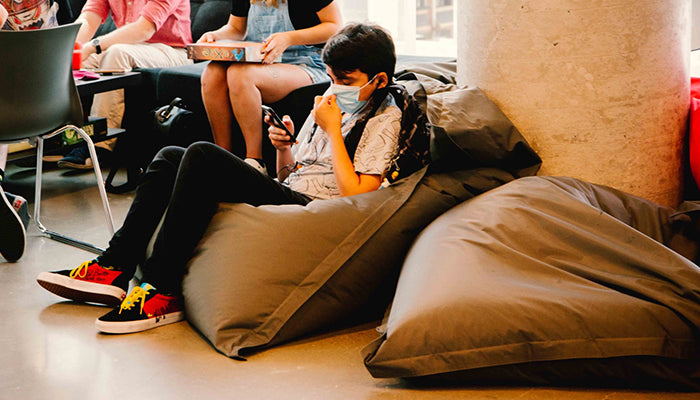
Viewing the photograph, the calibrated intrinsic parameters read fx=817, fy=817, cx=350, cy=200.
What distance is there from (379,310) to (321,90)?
1534 millimetres

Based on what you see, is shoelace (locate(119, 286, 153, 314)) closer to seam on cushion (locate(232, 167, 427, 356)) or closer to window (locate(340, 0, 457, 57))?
seam on cushion (locate(232, 167, 427, 356))

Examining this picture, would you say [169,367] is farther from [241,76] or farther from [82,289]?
[241,76]

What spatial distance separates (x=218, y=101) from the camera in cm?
371

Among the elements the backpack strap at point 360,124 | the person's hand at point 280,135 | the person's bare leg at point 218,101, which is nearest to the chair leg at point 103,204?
the person's bare leg at point 218,101

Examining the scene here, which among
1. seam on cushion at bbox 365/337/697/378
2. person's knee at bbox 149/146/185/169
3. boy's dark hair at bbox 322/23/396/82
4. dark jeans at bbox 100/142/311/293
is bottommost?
seam on cushion at bbox 365/337/697/378

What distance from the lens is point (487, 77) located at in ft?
8.78

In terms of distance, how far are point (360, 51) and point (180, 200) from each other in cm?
70

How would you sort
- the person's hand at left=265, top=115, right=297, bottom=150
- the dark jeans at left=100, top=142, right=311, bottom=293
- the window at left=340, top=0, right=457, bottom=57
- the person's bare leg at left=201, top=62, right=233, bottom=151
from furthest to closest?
the window at left=340, top=0, right=457, bottom=57, the person's bare leg at left=201, top=62, right=233, bottom=151, the person's hand at left=265, top=115, right=297, bottom=150, the dark jeans at left=100, top=142, right=311, bottom=293

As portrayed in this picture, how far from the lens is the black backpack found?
96.9 inches

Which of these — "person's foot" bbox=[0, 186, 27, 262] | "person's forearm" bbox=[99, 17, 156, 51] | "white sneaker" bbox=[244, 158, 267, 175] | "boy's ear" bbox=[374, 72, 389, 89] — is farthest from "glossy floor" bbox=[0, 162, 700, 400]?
"person's forearm" bbox=[99, 17, 156, 51]

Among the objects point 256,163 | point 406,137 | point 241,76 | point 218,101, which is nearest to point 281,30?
point 241,76

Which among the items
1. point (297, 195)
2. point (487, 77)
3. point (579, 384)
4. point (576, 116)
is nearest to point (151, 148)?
point (297, 195)

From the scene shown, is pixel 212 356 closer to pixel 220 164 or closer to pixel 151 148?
pixel 220 164

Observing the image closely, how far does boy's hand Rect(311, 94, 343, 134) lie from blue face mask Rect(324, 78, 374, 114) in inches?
1.9
